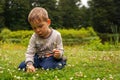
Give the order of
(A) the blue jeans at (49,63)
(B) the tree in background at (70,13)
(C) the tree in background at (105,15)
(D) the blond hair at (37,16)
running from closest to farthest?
(D) the blond hair at (37,16) < (A) the blue jeans at (49,63) < (C) the tree in background at (105,15) < (B) the tree in background at (70,13)

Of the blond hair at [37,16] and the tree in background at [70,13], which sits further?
the tree in background at [70,13]

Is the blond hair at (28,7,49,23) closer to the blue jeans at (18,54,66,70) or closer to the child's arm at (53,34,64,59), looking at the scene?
the child's arm at (53,34,64,59)

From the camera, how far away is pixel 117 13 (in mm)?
55312

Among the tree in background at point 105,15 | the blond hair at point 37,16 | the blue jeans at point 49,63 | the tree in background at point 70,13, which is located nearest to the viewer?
the blond hair at point 37,16

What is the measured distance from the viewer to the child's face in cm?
554

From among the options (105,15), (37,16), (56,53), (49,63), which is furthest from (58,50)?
(105,15)

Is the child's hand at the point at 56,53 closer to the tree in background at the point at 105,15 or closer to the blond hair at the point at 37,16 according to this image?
the blond hair at the point at 37,16

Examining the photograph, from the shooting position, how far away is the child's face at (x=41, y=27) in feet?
18.2

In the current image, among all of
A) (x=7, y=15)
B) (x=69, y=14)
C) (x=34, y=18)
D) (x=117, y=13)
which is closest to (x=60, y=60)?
(x=34, y=18)

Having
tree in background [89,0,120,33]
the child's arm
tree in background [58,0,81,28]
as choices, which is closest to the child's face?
the child's arm

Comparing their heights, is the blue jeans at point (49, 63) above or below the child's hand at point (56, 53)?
below

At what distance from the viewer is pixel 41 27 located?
18.5ft

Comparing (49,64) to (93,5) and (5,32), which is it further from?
(93,5)

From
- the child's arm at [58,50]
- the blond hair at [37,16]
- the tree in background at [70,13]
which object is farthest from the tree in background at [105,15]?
the blond hair at [37,16]
